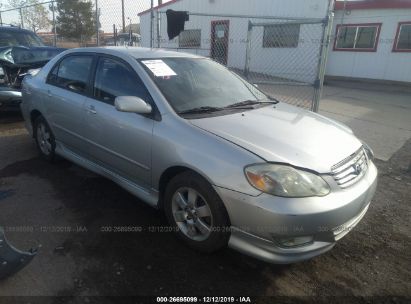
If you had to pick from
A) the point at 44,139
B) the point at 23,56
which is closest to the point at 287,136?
the point at 44,139

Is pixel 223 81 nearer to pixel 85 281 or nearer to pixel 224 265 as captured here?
pixel 224 265

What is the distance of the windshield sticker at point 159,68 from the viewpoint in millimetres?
3185

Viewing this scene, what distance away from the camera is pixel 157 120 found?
2.88 metres

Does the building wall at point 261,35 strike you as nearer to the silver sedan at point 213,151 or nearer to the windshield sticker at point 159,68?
the silver sedan at point 213,151

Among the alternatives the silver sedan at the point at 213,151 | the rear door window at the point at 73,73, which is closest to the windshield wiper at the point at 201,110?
the silver sedan at the point at 213,151

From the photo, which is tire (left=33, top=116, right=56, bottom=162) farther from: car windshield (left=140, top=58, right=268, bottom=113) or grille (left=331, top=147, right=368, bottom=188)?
grille (left=331, top=147, right=368, bottom=188)

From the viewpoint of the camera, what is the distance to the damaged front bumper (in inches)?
94.2

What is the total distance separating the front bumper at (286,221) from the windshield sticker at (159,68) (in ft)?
4.55

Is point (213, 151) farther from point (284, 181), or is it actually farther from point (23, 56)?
point (23, 56)

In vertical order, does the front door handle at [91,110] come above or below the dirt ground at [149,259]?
above

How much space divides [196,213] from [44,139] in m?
2.93

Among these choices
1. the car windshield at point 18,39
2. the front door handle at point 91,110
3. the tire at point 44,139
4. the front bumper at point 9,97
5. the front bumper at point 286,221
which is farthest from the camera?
the car windshield at point 18,39

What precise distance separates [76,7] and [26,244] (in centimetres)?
3147

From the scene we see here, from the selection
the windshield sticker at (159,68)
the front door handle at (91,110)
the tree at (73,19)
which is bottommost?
the front door handle at (91,110)
